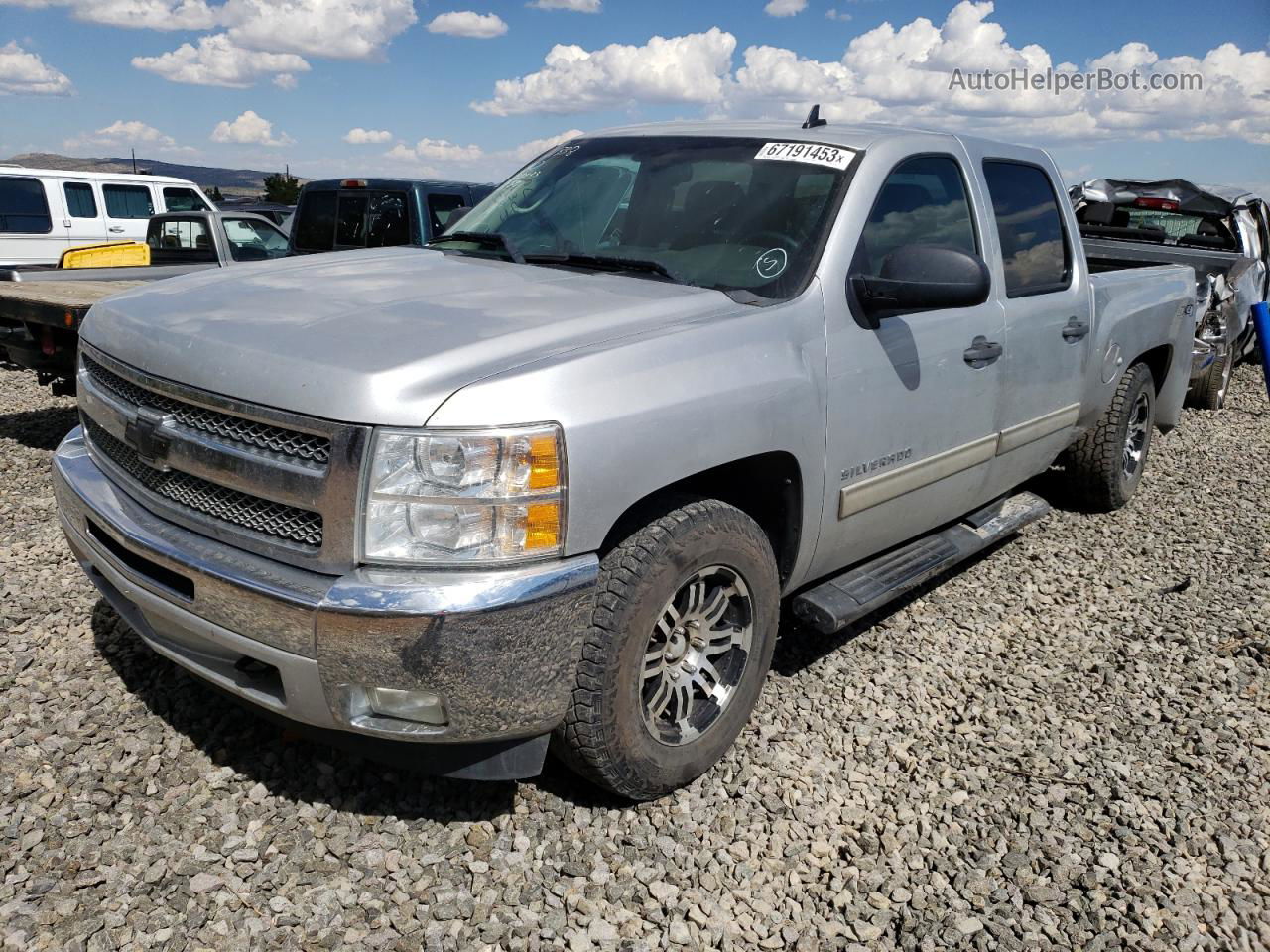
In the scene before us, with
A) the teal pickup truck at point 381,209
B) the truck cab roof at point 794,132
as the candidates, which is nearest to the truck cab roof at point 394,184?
the teal pickup truck at point 381,209

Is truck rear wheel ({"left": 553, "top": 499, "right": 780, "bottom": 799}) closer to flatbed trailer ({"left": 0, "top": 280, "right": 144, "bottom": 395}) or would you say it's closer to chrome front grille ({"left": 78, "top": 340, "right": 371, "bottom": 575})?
chrome front grille ({"left": 78, "top": 340, "right": 371, "bottom": 575})

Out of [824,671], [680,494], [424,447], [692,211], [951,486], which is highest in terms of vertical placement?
[692,211]

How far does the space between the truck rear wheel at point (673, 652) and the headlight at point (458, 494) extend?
1.16 feet

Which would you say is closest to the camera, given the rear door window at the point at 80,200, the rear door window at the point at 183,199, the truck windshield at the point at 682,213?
the truck windshield at the point at 682,213

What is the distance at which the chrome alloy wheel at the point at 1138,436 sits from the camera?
588 cm

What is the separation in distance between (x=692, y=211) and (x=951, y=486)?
4.83ft

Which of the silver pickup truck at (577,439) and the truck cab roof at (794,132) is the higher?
the truck cab roof at (794,132)

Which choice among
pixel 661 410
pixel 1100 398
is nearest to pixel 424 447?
pixel 661 410

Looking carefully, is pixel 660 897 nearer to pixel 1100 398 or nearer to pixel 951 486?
pixel 951 486

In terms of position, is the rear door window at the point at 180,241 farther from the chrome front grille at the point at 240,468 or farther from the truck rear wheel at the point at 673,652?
the truck rear wheel at the point at 673,652

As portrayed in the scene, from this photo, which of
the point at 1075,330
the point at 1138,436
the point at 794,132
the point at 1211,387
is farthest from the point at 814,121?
the point at 1211,387

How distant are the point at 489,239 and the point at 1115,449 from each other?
372 centimetres

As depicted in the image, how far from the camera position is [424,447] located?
227 centimetres

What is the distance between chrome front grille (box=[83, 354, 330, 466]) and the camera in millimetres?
2375
